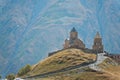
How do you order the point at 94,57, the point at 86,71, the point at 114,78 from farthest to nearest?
1. the point at 94,57
2. the point at 86,71
3. the point at 114,78

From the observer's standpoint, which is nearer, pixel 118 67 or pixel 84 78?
pixel 84 78

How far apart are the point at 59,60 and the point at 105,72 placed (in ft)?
114

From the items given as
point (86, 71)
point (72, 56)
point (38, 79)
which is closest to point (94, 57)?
point (72, 56)

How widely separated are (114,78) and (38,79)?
107 ft

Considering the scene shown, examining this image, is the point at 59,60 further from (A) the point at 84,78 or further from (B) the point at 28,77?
(A) the point at 84,78

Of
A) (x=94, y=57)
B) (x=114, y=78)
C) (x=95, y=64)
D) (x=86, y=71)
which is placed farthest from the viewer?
(x=94, y=57)

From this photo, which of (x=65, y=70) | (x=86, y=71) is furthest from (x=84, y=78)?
(x=65, y=70)

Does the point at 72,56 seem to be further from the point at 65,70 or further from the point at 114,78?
the point at 114,78

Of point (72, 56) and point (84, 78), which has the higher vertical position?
point (72, 56)

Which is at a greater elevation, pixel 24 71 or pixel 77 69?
pixel 24 71

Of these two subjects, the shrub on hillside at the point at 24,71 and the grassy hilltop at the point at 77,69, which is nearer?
the grassy hilltop at the point at 77,69

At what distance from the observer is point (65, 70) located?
589 ft

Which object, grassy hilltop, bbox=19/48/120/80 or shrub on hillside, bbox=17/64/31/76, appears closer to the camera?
grassy hilltop, bbox=19/48/120/80

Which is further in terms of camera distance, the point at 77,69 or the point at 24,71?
the point at 24,71
